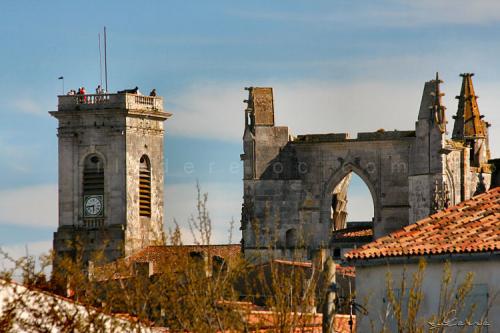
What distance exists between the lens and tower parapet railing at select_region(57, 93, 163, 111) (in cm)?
9100

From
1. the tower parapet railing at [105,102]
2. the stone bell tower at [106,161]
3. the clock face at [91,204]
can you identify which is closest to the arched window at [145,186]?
the stone bell tower at [106,161]

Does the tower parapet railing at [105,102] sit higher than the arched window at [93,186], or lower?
higher

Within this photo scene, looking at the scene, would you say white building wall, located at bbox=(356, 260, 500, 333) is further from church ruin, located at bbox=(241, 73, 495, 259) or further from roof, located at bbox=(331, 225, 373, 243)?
roof, located at bbox=(331, 225, 373, 243)

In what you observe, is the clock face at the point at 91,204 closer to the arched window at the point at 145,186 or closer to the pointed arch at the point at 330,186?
the arched window at the point at 145,186

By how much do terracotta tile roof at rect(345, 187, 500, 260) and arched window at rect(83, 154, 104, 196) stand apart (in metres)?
55.4

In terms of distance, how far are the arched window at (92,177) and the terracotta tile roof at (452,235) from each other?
5538 cm

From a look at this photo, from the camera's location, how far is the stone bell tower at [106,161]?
9094 cm

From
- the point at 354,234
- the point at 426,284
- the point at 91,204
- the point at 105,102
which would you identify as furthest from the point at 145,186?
the point at 426,284

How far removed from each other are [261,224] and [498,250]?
40000 mm

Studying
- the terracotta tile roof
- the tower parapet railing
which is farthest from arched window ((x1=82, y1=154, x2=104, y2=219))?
the terracotta tile roof

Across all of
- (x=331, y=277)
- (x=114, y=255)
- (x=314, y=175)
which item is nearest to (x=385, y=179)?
(x=314, y=175)

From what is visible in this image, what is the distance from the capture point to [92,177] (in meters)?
92.1

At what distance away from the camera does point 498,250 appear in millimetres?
33562

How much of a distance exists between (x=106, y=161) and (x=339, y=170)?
18.4 m
